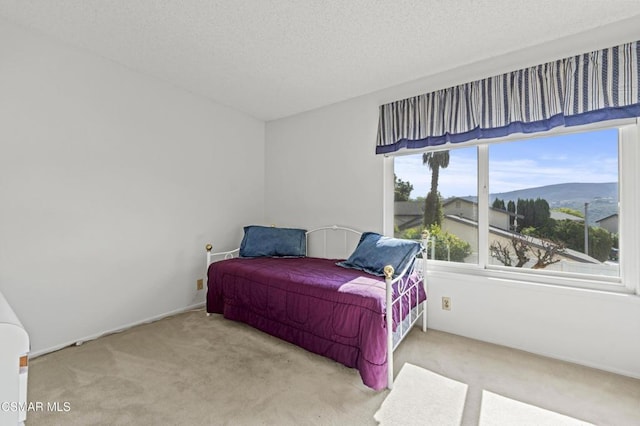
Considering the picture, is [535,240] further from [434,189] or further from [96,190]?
[96,190]

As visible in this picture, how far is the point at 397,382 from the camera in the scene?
1781 millimetres

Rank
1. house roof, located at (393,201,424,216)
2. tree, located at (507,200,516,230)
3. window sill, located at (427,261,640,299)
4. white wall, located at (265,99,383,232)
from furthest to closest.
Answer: white wall, located at (265,99,383,232)
house roof, located at (393,201,424,216)
tree, located at (507,200,516,230)
window sill, located at (427,261,640,299)

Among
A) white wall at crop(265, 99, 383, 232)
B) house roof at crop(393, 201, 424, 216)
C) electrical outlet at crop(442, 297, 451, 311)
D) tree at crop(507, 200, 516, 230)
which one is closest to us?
tree at crop(507, 200, 516, 230)

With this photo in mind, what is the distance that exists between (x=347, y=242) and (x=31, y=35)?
3088 millimetres

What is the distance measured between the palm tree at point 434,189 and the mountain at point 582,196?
0.63 m

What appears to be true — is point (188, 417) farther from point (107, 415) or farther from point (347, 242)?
point (347, 242)

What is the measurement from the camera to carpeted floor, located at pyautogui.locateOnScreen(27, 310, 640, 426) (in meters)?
1.48

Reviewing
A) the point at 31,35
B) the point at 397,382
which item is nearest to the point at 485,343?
the point at 397,382

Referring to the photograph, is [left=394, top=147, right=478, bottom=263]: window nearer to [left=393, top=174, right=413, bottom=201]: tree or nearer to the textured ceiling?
[left=393, top=174, right=413, bottom=201]: tree

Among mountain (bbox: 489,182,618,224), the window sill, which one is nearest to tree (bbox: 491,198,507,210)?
mountain (bbox: 489,182,618,224)

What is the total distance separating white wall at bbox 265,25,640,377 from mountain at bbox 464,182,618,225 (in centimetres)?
61

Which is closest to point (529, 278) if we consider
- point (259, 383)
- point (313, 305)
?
point (313, 305)

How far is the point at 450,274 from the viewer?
2467 mm

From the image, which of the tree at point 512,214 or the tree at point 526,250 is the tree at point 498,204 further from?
the tree at point 526,250
